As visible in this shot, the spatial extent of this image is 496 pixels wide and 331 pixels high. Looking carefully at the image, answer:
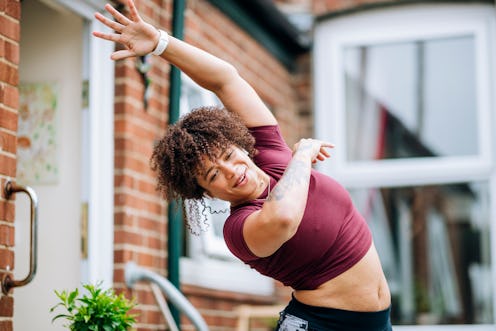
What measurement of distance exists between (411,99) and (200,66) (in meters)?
3.68

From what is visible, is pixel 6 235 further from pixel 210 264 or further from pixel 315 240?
pixel 210 264

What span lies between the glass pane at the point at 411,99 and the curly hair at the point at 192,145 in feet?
11.8

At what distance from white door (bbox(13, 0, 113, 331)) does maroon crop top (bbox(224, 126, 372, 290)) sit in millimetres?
1471

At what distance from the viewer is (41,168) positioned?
13.6 feet

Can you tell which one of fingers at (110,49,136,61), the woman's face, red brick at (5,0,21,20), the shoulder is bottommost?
the shoulder

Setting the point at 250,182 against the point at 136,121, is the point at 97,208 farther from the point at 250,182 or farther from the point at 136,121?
the point at 250,182

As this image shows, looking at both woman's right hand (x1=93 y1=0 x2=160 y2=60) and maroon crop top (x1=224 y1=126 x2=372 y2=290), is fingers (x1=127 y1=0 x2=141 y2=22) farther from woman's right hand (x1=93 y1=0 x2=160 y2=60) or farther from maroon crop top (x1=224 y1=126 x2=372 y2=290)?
maroon crop top (x1=224 y1=126 x2=372 y2=290)

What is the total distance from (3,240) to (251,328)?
2.94m

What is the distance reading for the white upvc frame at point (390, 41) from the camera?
19.6ft

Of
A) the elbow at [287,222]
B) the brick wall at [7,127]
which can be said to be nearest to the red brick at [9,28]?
the brick wall at [7,127]

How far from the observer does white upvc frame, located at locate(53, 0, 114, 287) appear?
405 cm

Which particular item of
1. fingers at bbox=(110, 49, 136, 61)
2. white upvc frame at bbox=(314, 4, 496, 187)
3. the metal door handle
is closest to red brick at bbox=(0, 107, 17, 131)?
the metal door handle

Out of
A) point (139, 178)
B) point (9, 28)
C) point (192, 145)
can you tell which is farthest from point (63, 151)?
point (192, 145)

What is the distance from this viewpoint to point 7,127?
129 inches
